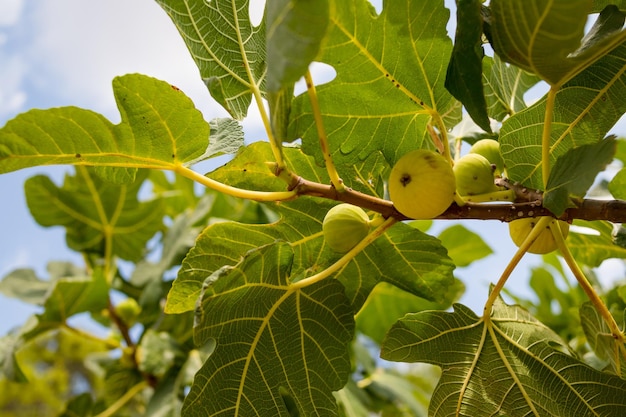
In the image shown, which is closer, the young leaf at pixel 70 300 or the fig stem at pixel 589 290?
the fig stem at pixel 589 290

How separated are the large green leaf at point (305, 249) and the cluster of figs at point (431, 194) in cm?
14

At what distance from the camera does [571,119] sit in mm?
932

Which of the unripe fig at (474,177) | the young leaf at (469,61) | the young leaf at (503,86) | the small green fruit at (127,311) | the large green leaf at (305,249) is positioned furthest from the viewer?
the small green fruit at (127,311)

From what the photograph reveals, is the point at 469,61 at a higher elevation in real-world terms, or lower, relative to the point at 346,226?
higher

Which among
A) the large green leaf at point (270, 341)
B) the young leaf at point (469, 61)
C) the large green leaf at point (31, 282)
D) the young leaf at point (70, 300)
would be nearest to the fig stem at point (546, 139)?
the young leaf at point (469, 61)

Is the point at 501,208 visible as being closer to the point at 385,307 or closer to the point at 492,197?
the point at 492,197

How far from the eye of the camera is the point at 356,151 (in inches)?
37.5

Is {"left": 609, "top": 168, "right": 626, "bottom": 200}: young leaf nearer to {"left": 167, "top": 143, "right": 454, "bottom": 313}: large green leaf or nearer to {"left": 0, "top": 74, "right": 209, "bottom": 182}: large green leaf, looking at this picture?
{"left": 167, "top": 143, "right": 454, "bottom": 313}: large green leaf

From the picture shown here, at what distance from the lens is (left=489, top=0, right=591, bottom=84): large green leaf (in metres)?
0.69

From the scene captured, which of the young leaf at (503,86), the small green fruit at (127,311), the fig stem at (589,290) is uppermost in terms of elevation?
the young leaf at (503,86)

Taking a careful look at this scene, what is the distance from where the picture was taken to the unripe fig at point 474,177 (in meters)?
0.86

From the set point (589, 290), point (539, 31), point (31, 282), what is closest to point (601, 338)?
point (589, 290)

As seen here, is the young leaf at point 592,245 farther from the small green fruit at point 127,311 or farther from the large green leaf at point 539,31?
the small green fruit at point 127,311

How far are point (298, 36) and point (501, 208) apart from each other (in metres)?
0.42
